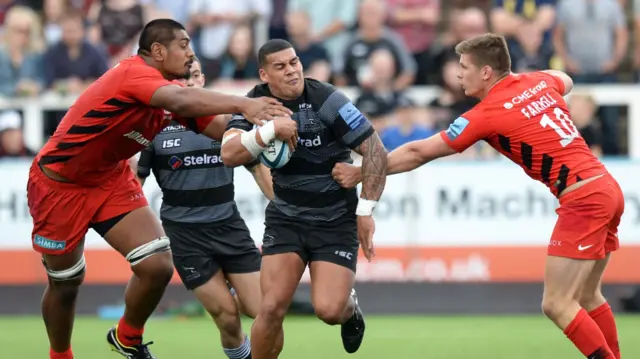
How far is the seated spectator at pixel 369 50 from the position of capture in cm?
1625

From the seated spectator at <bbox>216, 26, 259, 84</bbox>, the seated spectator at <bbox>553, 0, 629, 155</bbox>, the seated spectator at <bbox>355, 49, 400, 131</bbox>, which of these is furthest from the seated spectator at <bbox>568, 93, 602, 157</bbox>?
the seated spectator at <bbox>216, 26, 259, 84</bbox>

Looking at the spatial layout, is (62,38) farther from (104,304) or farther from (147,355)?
(147,355)

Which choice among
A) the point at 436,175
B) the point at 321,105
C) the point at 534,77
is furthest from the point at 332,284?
the point at 436,175

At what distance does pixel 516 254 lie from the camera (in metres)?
14.7

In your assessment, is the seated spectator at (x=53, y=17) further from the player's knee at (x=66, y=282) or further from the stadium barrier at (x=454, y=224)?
the player's knee at (x=66, y=282)

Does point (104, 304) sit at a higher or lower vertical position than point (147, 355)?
lower

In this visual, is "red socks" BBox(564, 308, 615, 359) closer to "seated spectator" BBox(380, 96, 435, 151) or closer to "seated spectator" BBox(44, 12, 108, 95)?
"seated spectator" BBox(380, 96, 435, 151)

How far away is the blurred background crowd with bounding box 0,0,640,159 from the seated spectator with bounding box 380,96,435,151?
0.22 meters

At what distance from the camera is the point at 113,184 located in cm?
939

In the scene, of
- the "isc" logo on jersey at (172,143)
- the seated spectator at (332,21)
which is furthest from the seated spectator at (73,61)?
the "isc" logo on jersey at (172,143)

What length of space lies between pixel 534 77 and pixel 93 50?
9.00 meters

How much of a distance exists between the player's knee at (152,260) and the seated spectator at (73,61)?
754 centimetres

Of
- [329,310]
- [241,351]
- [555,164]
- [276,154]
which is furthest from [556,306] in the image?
[241,351]

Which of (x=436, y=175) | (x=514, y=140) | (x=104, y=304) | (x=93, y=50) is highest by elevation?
(x=514, y=140)
